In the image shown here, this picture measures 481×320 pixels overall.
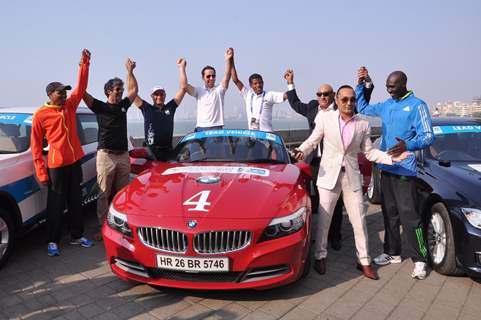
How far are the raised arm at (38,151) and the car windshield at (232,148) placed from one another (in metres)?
1.42

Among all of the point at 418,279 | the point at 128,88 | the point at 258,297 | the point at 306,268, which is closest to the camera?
the point at 258,297

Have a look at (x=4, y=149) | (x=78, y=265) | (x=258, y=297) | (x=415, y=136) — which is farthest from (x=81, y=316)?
(x=415, y=136)

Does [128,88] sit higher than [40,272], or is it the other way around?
[128,88]

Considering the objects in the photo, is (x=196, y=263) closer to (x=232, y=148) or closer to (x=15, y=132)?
(x=232, y=148)

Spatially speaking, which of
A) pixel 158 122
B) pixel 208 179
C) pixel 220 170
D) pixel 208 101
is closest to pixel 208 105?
pixel 208 101

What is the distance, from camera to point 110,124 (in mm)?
4699

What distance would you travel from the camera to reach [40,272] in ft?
12.6

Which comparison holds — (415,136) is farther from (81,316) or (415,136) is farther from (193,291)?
(81,316)

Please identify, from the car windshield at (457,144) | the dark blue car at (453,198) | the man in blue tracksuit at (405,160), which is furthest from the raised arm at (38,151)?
the car windshield at (457,144)

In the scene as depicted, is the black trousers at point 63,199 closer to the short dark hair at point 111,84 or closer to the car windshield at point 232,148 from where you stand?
the short dark hair at point 111,84

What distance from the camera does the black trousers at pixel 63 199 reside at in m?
4.27

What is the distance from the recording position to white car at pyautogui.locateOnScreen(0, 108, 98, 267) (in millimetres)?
3908

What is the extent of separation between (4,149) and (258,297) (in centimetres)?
333

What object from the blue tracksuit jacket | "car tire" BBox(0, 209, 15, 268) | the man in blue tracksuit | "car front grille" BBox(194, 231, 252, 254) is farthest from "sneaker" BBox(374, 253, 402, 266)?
"car tire" BBox(0, 209, 15, 268)
